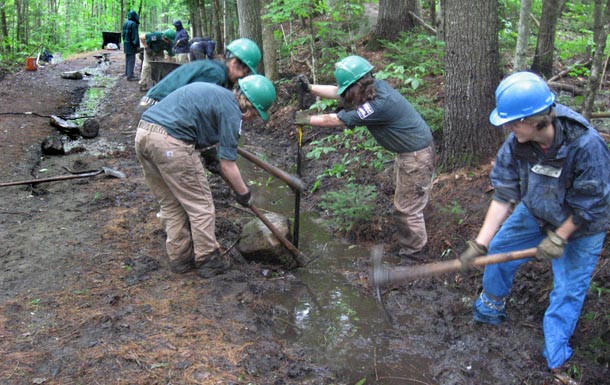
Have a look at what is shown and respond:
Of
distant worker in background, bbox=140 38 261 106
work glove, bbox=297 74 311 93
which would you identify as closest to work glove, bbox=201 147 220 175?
distant worker in background, bbox=140 38 261 106

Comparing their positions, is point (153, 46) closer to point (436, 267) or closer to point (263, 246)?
point (263, 246)

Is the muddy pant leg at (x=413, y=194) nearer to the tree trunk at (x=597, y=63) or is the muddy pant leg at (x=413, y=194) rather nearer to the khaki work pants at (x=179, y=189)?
the tree trunk at (x=597, y=63)

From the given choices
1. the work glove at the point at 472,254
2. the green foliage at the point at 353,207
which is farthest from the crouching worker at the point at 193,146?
the work glove at the point at 472,254

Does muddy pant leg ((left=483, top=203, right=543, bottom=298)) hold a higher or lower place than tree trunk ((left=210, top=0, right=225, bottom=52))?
lower

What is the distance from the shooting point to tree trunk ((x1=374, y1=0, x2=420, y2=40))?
35.8 feet

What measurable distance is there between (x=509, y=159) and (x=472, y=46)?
2.95 meters

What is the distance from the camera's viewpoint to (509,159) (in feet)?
11.3

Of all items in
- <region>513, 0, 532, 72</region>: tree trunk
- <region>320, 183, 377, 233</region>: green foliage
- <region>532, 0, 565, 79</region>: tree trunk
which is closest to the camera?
<region>320, 183, 377, 233</region>: green foliage

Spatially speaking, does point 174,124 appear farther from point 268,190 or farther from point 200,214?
point 268,190

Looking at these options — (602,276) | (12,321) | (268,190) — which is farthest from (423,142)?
(12,321)

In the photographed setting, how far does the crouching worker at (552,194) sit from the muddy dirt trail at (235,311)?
0.58 m

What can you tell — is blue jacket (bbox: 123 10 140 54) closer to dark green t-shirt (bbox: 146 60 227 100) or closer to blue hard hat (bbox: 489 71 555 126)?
dark green t-shirt (bbox: 146 60 227 100)

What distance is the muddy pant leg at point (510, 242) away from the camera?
3643mm

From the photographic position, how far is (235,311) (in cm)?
430
